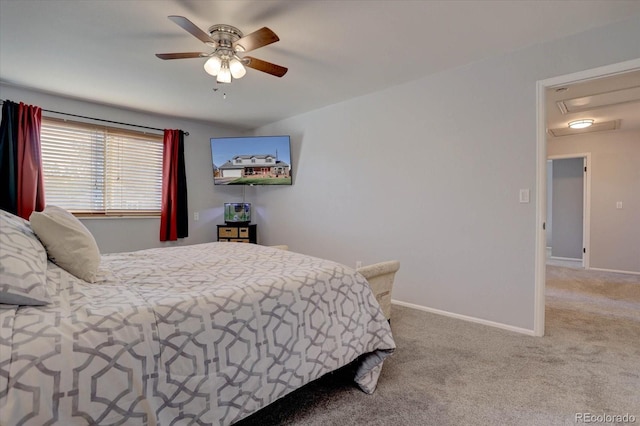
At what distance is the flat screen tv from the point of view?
4.39m

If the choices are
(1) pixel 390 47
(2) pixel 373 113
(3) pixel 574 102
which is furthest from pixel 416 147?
(3) pixel 574 102

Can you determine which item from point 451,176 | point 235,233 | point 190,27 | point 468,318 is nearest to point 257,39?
point 190,27

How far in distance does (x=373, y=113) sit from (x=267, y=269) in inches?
98.8

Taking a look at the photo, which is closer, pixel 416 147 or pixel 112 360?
pixel 112 360

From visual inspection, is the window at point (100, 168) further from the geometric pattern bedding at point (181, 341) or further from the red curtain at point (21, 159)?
the geometric pattern bedding at point (181, 341)

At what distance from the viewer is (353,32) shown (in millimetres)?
2268

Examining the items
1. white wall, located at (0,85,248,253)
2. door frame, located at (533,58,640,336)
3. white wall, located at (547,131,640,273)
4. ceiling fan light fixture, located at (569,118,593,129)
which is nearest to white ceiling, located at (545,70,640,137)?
ceiling fan light fixture, located at (569,118,593,129)

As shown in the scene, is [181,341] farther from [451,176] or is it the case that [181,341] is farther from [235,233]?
[235,233]

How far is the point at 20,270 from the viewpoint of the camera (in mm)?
1007

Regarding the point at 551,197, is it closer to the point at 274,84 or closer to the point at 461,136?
the point at 461,136

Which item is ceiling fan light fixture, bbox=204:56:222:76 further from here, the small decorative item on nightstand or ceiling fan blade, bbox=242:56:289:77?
the small decorative item on nightstand

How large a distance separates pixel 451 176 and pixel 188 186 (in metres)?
3.64

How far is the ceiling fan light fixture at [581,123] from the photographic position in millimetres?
4355

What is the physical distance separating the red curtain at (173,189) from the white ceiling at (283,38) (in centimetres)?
93
